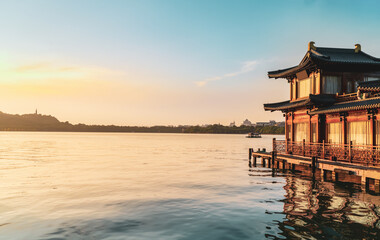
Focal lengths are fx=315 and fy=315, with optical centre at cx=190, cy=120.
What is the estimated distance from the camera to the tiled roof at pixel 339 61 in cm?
2522

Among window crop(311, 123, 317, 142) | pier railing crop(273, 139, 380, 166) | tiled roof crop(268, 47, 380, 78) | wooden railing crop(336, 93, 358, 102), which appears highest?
tiled roof crop(268, 47, 380, 78)

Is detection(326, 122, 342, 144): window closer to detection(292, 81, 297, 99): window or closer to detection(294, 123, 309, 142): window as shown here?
detection(294, 123, 309, 142): window

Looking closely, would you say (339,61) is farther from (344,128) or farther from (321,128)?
(344,128)

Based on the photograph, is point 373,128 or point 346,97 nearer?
point 373,128

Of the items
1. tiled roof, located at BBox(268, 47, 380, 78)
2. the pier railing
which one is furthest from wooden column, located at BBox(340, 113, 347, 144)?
tiled roof, located at BBox(268, 47, 380, 78)

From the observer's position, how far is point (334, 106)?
23641 millimetres

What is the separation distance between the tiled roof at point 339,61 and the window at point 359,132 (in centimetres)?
559

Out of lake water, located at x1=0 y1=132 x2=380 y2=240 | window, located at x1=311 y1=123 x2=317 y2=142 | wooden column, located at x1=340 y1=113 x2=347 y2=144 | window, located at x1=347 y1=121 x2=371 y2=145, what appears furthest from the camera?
window, located at x1=311 y1=123 x2=317 y2=142

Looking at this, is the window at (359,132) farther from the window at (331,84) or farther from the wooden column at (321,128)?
the window at (331,84)

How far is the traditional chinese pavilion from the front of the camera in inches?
800

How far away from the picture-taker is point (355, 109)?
802 inches

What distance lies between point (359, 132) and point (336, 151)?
6.51ft

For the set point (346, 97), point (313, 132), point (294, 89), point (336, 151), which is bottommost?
point (336, 151)

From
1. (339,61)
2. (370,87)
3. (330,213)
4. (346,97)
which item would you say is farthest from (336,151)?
(330,213)
